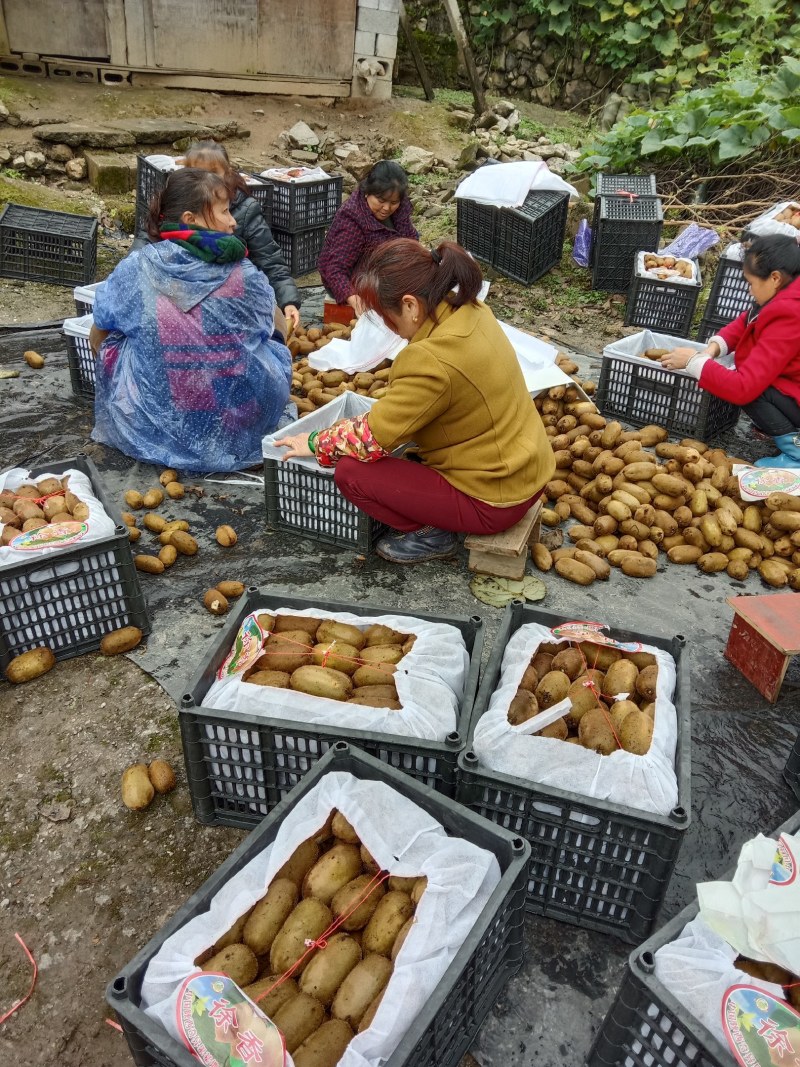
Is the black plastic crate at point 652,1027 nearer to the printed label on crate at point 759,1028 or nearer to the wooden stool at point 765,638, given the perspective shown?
the printed label on crate at point 759,1028

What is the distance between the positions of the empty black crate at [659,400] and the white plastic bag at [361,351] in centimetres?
131

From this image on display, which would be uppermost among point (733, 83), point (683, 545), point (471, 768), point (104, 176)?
point (733, 83)

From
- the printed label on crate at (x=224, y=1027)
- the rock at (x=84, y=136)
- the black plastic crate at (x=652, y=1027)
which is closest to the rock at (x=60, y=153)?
the rock at (x=84, y=136)

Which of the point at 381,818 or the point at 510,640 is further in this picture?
the point at 510,640

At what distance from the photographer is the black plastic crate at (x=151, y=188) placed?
20.3ft

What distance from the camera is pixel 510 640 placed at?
2523 mm

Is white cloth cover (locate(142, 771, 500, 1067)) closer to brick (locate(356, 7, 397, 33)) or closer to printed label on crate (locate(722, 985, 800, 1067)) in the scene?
printed label on crate (locate(722, 985, 800, 1067))

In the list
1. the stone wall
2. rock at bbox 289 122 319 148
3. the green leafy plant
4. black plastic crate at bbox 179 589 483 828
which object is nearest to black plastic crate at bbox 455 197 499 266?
the green leafy plant

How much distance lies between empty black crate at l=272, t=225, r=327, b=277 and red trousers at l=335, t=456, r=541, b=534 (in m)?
4.03

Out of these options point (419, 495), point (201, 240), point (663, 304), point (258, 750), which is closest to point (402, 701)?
point (258, 750)

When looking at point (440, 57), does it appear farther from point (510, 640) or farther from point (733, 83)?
point (510, 640)

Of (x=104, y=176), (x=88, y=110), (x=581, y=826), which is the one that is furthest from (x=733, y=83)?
(x=581, y=826)

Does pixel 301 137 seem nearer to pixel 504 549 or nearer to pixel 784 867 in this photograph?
pixel 504 549

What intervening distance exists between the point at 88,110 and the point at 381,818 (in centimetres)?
1002
